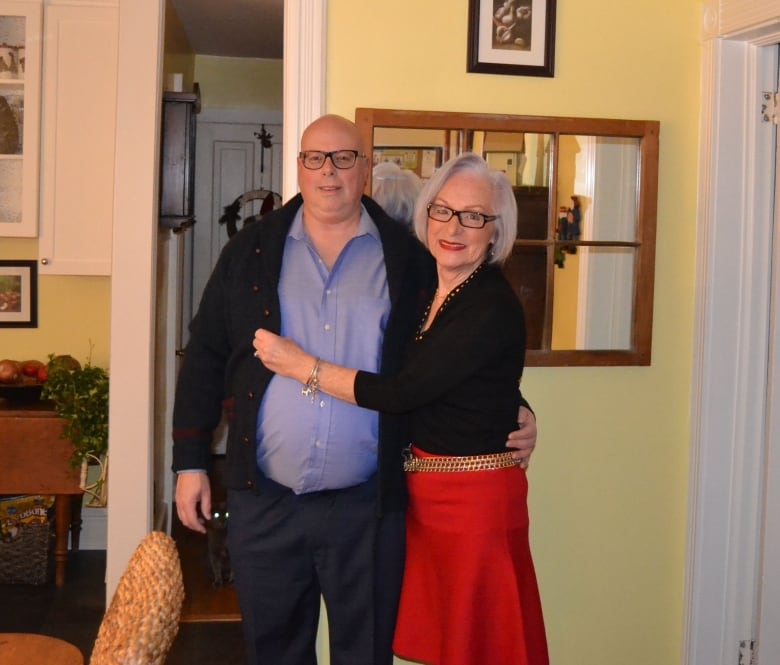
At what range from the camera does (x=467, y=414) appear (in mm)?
1922

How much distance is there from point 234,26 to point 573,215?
331 cm

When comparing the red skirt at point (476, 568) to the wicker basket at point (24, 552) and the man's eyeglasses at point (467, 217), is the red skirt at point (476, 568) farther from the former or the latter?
the wicker basket at point (24, 552)

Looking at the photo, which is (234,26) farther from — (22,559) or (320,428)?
(320,428)

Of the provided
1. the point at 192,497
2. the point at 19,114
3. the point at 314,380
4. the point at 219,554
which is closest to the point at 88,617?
the point at 219,554

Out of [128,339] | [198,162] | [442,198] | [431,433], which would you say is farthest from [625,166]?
[198,162]

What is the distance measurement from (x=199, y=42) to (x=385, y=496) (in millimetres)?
4489

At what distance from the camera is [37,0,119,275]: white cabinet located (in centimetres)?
400

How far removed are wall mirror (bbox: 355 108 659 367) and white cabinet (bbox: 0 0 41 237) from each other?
82.8 inches

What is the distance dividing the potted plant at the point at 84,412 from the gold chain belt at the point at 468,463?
2.32m

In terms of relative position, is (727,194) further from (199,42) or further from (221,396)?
(199,42)

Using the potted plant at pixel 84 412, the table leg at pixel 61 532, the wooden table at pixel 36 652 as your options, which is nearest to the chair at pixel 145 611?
the wooden table at pixel 36 652

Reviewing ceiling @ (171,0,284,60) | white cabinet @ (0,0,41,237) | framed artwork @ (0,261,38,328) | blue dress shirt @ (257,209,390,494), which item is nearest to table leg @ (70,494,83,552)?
framed artwork @ (0,261,38,328)

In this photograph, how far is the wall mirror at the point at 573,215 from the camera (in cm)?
253

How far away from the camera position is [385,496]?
197cm
